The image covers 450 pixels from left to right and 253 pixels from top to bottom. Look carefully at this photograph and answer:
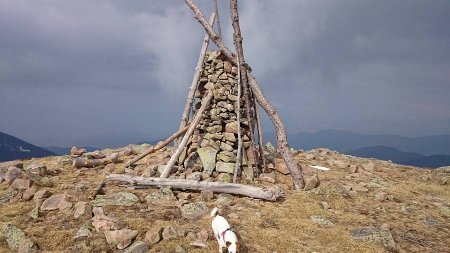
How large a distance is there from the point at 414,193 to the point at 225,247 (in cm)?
872

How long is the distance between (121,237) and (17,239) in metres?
2.41

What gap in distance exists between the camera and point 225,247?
699cm

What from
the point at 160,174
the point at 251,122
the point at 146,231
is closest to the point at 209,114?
the point at 251,122

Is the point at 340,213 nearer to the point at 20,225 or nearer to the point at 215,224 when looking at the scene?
the point at 215,224

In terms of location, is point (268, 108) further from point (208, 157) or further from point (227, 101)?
point (208, 157)

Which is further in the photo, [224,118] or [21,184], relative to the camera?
[224,118]

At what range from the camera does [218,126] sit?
1277 centimetres

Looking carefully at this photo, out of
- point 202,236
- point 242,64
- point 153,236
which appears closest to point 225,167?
point 242,64

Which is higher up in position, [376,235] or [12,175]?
[12,175]

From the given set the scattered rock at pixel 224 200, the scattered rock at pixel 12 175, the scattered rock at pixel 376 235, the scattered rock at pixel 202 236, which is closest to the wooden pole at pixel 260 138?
the scattered rock at pixel 224 200

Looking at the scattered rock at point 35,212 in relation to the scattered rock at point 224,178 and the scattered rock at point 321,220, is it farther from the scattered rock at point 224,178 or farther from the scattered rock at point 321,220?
the scattered rock at point 321,220

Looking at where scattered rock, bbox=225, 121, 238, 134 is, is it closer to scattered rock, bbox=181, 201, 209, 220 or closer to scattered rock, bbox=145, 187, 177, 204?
scattered rock, bbox=145, 187, 177, 204

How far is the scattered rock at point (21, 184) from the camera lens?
1076 centimetres

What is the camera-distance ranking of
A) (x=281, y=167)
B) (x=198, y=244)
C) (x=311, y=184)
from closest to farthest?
(x=198, y=244), (x=311, y=184), (x=281, y=167)
